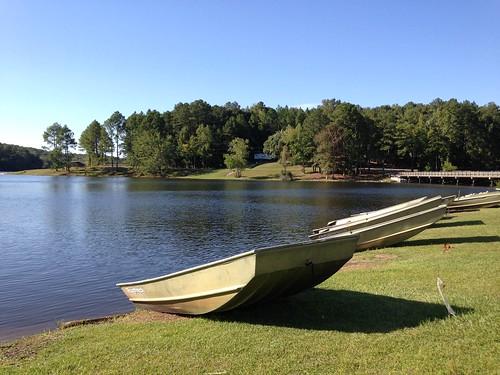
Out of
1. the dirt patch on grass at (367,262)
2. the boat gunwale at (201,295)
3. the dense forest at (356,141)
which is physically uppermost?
the dense forest at (356,141)

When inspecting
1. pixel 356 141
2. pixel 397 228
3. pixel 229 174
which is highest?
pixel 356 141

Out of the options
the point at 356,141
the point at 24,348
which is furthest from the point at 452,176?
the point at 24,348

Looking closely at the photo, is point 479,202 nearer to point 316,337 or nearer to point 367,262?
point 367,262

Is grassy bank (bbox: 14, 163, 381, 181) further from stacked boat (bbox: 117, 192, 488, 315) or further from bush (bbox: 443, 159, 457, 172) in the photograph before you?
stacked boat (bbox: 117, 192, 488, 315)

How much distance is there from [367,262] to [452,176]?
9254 cm

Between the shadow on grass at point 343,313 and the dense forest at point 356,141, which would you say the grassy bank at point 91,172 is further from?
the shadow on grass at point 343,313

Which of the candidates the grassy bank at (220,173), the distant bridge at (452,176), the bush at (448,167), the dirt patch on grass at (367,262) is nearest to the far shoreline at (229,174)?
the grassy bank at (220,173)

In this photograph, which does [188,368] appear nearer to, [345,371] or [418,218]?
[345,371]

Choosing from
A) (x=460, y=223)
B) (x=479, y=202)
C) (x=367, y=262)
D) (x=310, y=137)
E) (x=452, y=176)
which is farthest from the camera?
(x=310, y=137)

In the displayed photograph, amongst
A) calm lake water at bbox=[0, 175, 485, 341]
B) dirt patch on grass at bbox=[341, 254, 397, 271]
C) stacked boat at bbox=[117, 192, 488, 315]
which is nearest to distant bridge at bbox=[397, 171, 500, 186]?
calm lake water at bbox=[0, 175, 485, 341]

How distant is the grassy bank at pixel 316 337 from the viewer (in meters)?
6.54

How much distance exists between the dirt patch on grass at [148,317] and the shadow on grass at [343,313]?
1.04 metres

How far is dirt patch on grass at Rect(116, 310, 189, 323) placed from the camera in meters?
10.1

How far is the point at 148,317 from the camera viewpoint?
417 inches
